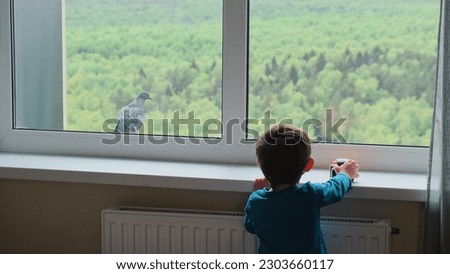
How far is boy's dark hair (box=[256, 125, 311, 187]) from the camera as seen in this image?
88.0 inches

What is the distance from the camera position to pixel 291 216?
2.21m

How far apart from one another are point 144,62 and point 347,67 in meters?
0.70

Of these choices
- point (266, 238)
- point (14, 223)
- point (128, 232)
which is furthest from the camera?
point (14, 223)

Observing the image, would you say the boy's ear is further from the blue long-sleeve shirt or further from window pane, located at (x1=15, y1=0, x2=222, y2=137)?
window pane, located at (x1=15, y1=0, x2=222, y2=137)

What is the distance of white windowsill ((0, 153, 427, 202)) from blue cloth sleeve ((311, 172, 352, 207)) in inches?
3.1

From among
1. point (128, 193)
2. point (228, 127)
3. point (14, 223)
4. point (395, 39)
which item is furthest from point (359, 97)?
point (14, 223)

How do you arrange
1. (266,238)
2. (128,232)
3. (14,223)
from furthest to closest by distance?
1. (14,223)
2. (128,232)
3. (266,238)

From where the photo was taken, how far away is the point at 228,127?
271cm

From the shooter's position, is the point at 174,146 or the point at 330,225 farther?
the point at 174,146

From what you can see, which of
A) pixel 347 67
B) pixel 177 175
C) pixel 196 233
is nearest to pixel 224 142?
pixel 177 175

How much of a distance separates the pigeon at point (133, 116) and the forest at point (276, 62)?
3 centimetres
